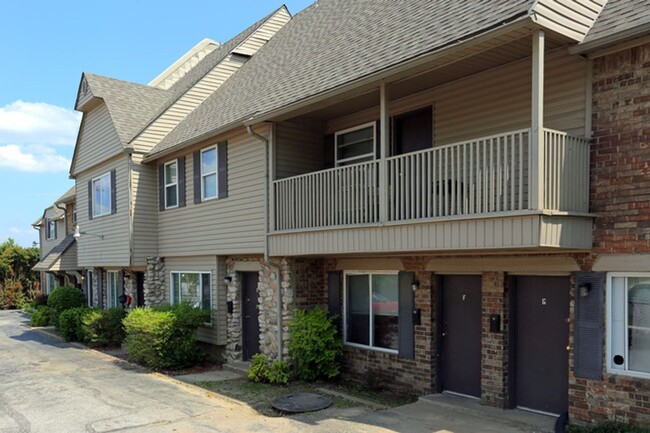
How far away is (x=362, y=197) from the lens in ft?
30.4

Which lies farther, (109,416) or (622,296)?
(109,416)

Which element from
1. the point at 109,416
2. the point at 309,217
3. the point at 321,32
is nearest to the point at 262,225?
the point at 309,217

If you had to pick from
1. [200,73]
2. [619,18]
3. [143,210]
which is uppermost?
[200,73]

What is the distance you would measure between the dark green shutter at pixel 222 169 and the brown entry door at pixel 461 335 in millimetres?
6140

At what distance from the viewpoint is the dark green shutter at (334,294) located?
11500mm

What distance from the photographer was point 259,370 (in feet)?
37.1

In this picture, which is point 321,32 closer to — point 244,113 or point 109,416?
point 244,113

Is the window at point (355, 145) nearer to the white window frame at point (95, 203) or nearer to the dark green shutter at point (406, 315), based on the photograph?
the dark green shutter at point (406, 315)

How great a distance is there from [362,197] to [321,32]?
22.0 ft

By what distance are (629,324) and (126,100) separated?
1659 centimetres

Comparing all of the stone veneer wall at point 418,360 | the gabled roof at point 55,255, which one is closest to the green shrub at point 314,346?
the stone veneer wall at point 418,360

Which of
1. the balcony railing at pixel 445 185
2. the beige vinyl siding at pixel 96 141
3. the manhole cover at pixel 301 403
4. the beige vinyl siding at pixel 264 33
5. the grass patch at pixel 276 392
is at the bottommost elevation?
the grass patch at pixel 276 392

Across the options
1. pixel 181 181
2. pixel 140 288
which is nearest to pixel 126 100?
pixel 181 181

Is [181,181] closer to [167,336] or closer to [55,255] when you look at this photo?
[167,336]
